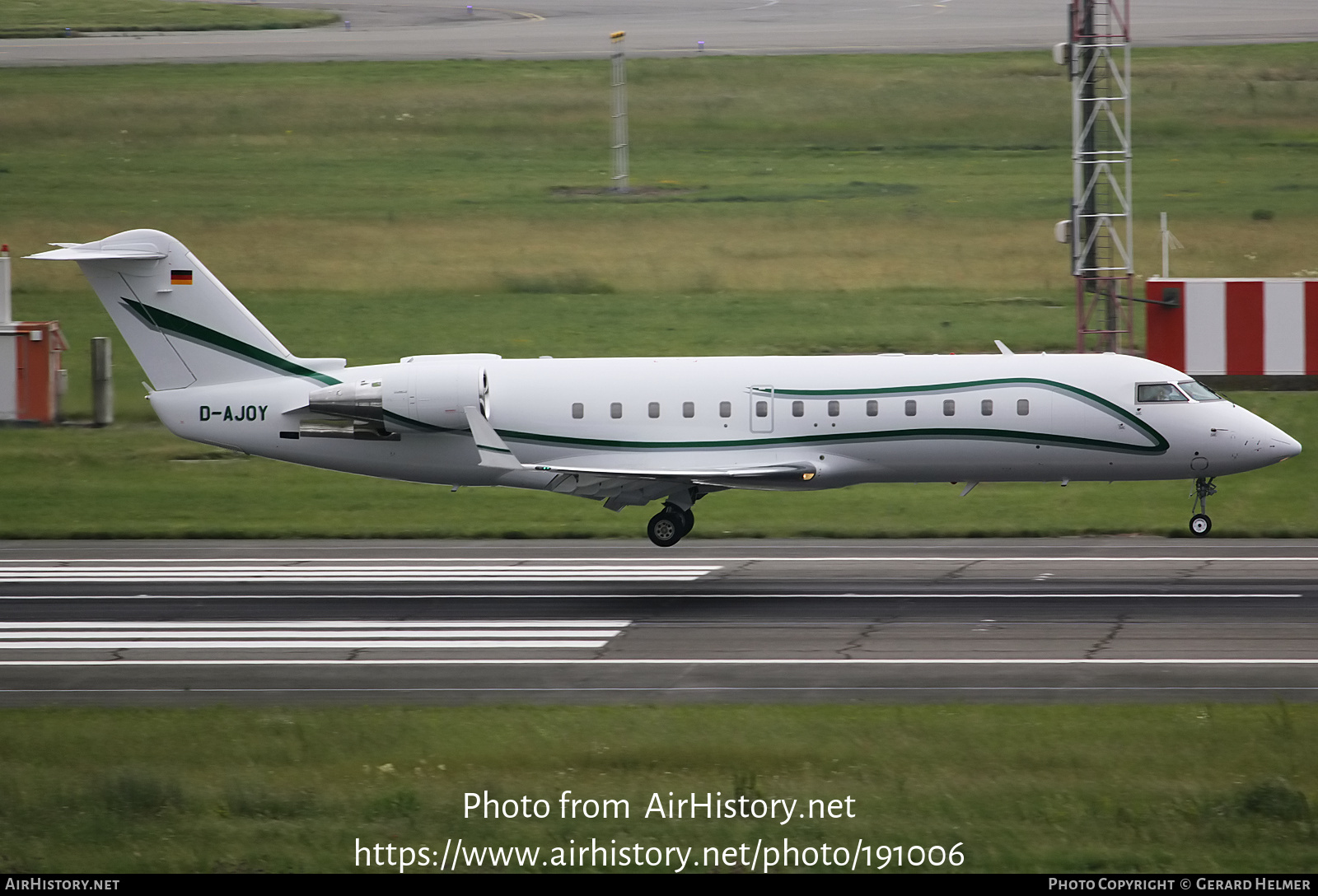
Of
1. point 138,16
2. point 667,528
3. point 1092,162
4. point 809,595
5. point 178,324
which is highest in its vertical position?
point 138,16

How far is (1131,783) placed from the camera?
44.1ft

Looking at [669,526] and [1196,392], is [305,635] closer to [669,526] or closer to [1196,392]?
[669,526]

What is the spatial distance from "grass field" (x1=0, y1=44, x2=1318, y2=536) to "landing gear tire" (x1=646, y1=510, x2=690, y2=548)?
3514 mm

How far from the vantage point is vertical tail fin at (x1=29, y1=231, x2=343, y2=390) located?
26.2 metres

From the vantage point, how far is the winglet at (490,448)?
23906 mm

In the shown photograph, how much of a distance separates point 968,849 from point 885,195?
1829 inches

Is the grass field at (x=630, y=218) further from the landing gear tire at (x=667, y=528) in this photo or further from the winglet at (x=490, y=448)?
the winglet at (x=490, y=448)

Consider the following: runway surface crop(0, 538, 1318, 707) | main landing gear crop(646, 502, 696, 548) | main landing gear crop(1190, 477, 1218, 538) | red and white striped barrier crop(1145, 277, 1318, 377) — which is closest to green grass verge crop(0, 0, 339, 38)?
red and white striped barrier crop(1145, 277, 1318, 377)

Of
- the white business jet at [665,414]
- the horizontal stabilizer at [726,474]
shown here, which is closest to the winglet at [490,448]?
the white business jet at [665,414]

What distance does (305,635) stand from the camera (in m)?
20.7

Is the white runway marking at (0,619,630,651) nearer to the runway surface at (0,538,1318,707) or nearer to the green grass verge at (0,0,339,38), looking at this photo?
the runway surface at (0,538,1318,707)

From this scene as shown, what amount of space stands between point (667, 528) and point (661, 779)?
12.3 m

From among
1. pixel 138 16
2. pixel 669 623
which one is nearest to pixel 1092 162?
pixel 669 623
